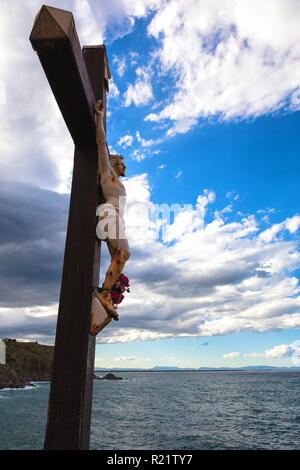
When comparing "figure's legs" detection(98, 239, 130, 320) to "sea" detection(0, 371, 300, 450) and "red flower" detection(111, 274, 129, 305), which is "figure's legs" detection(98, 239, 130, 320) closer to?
"red flower" detection(111, 274, 129, 305)

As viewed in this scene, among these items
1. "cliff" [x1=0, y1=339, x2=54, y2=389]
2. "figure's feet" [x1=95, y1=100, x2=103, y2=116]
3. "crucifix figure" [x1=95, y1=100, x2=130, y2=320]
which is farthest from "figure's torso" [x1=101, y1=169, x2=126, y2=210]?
"cliff" [x1=0, y1=339, x2=54, y2=389]

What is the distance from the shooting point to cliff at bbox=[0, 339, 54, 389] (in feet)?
275

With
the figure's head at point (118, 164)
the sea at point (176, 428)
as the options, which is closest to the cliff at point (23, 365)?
the sea at point (176, 428)

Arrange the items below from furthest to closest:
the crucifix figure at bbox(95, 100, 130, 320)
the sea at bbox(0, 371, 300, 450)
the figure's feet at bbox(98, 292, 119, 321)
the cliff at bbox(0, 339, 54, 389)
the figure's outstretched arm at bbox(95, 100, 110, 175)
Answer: the cliff at bbox(0, 339, 54, 389)
the sea at bbox(0, 371, 300, 450)
the figure's outstretched arm at bbox(95, 100, 110, 175)
the crucifix figure at bbox(95, 100, 130, 320)
the figure's feet at bbox(98, 292, 119, 321)

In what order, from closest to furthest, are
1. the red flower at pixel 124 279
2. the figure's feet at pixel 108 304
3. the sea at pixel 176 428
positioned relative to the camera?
the figure's feet at pixel 108 304
the red flower at pixel 124 279
the sea at pixel 176 428

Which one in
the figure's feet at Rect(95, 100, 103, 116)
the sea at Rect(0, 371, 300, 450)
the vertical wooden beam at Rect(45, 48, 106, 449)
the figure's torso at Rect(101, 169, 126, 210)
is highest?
Result: the figure's feet at Rect(95, 100, 103, 116)

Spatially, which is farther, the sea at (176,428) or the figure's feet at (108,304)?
the sea at (176,428)

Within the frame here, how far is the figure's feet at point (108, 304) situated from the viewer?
258cm

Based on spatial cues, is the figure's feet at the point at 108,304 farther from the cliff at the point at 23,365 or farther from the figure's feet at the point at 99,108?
the cliff at the point at 23,365

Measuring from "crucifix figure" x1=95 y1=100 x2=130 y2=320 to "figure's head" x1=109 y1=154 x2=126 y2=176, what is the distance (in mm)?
134

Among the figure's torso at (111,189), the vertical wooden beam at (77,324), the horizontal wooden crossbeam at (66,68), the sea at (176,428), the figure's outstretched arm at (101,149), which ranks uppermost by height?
the horizontal wooden crossbeam at (66,68)

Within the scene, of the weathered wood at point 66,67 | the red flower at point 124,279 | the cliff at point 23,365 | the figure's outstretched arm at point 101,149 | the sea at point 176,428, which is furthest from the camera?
the cliff at point 23,365
